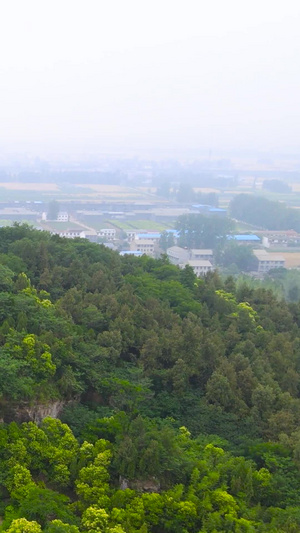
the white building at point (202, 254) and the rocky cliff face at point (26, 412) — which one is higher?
the rocky cliff face at point (26, 412)

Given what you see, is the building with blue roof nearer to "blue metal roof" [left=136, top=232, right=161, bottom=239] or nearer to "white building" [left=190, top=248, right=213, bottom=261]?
"white building" [left=190, top=248, right=213, bottom=261]

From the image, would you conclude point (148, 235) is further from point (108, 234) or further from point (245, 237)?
point (245, 237)

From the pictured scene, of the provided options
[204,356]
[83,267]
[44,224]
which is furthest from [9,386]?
[44,224]

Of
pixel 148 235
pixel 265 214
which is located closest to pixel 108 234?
pixel 148 235

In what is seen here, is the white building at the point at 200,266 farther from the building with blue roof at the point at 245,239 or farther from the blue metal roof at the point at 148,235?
the building with blue roof at the point at 245,239

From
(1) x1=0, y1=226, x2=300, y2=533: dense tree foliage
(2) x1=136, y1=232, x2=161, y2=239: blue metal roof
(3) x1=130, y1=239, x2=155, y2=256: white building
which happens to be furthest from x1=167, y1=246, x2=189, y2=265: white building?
(1) x1=0, y1=226, x2=300, y2=533: dense tree foliage

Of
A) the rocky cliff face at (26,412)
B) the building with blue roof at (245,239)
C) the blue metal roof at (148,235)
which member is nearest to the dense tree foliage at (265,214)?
the building with blue roof at (245,239)
